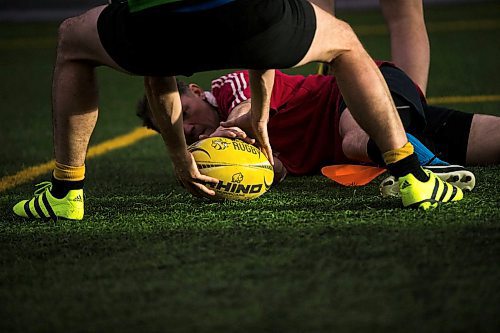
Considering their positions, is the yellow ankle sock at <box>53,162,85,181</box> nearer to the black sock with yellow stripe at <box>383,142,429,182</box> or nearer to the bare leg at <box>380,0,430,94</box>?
the black sock with yellow stripe at <box>383,142,429,182</box>

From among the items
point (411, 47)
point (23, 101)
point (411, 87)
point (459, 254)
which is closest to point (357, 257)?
point (459, 254)

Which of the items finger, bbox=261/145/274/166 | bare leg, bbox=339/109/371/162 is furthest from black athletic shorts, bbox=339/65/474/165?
finger, bbox=261/145/274/166

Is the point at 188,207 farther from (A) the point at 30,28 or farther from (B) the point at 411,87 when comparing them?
(A) the point at 30,28

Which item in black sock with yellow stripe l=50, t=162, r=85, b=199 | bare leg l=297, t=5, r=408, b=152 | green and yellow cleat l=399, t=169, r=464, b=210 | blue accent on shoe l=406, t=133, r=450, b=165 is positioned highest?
bare leg l=297, t=5, r=408, b=152

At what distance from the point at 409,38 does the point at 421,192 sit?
6.71 feet

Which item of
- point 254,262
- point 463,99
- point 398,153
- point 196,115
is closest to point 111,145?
point 196,115

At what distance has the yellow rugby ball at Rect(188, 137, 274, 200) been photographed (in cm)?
397

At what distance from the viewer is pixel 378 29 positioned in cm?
1286

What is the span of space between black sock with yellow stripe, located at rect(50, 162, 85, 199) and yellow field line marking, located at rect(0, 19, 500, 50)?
900 centimetres

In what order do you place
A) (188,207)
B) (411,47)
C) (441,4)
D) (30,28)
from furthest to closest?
(441,4) → (30,28) → (411,47) → (188,207)

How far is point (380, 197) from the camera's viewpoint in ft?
13.0

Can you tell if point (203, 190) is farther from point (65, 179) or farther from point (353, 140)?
point (353, 140)

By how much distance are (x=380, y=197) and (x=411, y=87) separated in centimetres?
85

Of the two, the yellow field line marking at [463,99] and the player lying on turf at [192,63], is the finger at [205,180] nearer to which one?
the player lying on turf at [192,63]
